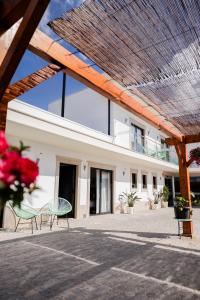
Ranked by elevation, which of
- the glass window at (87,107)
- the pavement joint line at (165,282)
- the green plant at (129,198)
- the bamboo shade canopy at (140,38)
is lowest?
the pavement joint line at (165,282)

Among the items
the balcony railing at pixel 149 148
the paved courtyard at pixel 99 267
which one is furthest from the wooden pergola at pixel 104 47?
the balcony railing at pixel 149 148

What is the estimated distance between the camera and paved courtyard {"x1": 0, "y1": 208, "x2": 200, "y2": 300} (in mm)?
3033

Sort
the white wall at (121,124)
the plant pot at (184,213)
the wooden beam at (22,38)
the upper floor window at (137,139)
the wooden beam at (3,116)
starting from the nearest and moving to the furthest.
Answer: the wooden beam at (22,38), the wooden beam at (3,116), the plant pot at (184,213), the white wall at (121,124), the upper floor window at (137,139)

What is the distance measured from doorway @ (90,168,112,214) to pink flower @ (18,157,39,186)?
1136cm

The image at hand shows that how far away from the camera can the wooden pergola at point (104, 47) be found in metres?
1.82

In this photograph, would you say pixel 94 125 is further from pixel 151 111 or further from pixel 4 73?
pixel 4 73

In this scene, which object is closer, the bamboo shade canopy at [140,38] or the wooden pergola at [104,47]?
the wooden pergola at [104,47]

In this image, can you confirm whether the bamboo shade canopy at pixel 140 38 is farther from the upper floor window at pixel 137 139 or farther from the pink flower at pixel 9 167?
the upper floor window at pixel 137 139

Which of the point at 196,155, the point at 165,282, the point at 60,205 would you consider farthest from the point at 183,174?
the point at 60,205

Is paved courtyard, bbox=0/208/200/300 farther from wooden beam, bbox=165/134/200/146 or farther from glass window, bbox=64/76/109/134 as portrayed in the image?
glass window, bbox=64/76/109/134

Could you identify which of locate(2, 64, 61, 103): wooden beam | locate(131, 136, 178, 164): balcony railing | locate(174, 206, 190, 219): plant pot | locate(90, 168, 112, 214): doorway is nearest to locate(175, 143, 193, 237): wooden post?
locate(174, 206, 190, 219): plant pot

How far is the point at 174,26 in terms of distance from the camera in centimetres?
269

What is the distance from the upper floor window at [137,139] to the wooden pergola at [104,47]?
10.9 m

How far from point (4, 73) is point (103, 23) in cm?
145
